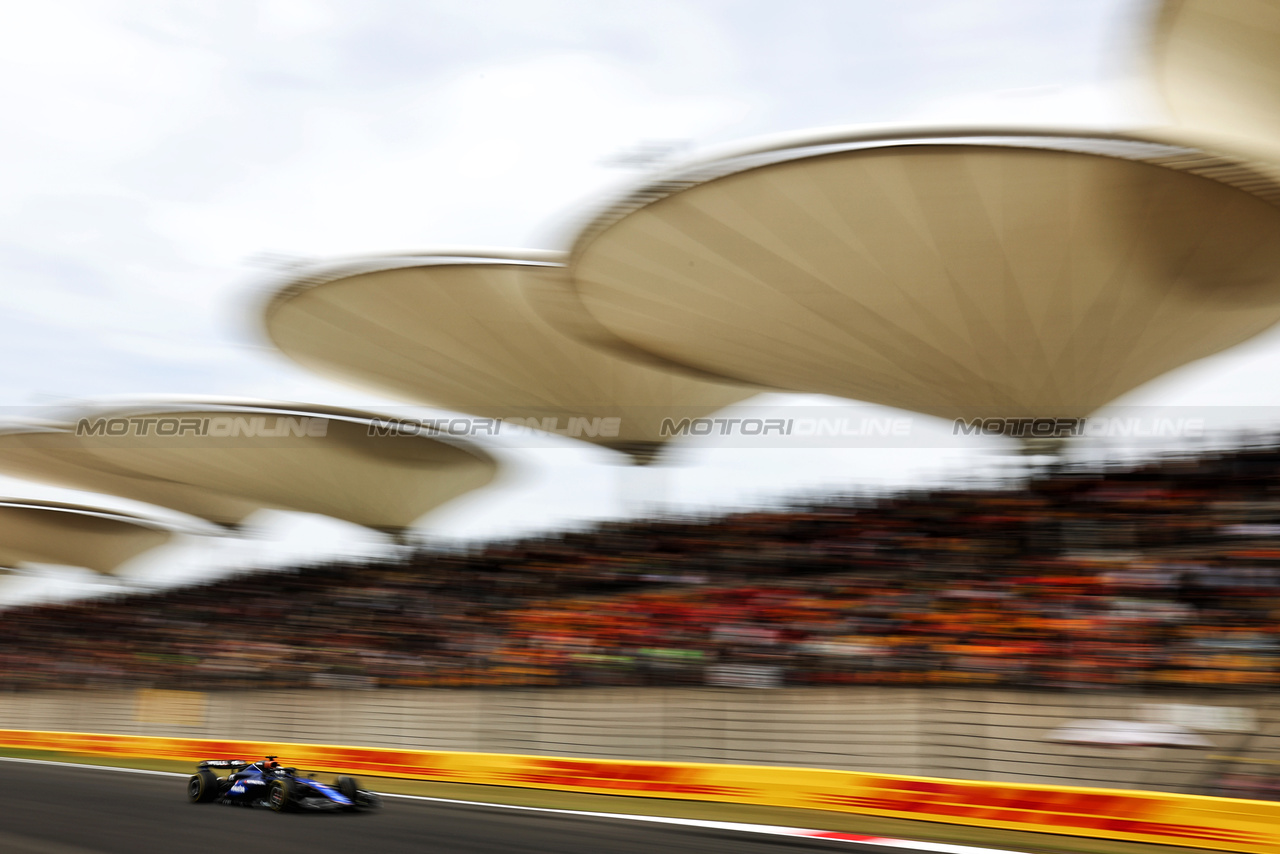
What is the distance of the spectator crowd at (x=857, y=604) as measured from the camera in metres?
9.22

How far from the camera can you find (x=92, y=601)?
34031mm

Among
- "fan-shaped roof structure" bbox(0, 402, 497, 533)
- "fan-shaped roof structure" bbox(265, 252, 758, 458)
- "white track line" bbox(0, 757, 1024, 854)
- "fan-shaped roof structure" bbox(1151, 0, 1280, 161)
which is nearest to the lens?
"white track line" bbox(0, 757, 1024, 854)

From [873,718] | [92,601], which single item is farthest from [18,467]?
[873,718]

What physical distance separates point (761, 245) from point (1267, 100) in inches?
191

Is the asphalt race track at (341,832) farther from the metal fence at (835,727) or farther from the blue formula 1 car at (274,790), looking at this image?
the metal fence at (835,727)

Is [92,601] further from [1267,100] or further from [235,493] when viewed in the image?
[1267,100]

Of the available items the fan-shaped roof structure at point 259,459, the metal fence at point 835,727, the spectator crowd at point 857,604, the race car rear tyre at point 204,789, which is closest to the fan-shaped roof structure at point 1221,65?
the spectator crowd at point 857,604

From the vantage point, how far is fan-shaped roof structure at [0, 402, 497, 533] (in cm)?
2180

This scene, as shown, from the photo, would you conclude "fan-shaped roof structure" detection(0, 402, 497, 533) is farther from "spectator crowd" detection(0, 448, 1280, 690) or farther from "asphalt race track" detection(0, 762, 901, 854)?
"asphalt race track" detection(0, 762, 901, 854)

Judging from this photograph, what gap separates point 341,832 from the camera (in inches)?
288

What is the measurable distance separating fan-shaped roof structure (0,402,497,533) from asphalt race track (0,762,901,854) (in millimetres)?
12892

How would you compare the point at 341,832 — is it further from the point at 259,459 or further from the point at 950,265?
the point at 259,459

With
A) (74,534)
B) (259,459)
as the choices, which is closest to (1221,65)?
(259,459)

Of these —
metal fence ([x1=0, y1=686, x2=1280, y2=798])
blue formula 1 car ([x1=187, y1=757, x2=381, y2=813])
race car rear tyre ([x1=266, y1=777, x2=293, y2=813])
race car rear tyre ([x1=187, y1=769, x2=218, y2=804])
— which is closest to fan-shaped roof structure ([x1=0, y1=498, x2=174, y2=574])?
metal fence ([x1=0, y1=686, x2=1280, y2=798])
